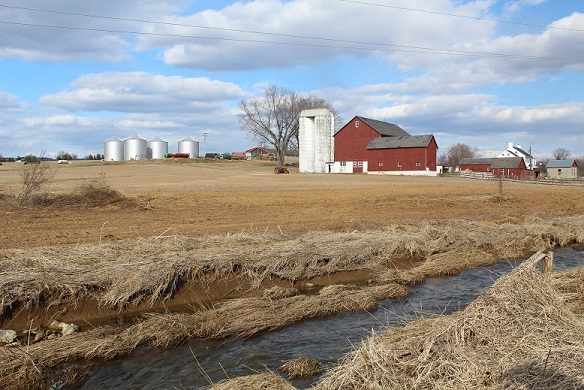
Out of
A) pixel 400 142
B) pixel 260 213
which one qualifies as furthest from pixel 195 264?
pixel 400 142

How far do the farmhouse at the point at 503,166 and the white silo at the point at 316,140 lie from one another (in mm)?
29402

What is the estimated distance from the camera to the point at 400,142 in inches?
2950

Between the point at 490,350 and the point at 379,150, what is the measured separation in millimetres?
71763

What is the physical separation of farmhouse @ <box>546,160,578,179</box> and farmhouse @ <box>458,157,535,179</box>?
13.2m

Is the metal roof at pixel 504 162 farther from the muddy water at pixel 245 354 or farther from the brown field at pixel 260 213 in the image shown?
the muddy water at pixel 245 354

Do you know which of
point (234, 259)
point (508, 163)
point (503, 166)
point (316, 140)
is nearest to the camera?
point (234, 259)

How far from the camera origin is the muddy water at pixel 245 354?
283 inches

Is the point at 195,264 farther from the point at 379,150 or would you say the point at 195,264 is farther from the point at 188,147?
the point at 188,147

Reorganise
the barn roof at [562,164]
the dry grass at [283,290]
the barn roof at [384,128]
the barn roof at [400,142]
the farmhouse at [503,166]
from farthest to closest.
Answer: the barn roof at [562,164] → the farmhouse at [503,166] → the barn roof at [384,128] → the barn roof at [400,142] → the dry grass at [283,290]

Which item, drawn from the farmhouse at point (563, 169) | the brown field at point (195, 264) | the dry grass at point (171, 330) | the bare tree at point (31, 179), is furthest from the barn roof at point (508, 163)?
the dry grass at point (171, 330)

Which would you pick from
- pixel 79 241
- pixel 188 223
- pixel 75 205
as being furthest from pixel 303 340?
pixel 75 205

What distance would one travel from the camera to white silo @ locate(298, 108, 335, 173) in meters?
80.7

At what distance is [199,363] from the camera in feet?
25.4

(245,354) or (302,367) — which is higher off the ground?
(302,367)
